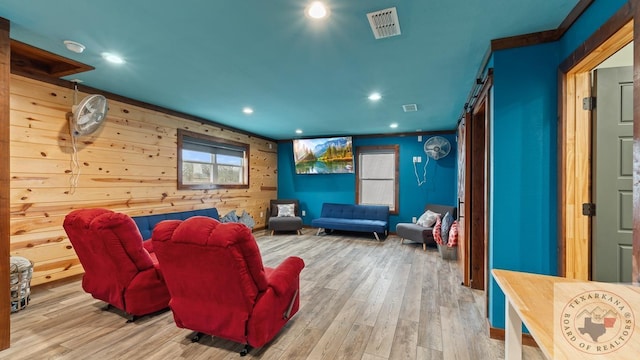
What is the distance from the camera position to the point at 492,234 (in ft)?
7.34

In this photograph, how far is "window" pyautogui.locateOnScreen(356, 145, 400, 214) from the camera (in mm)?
6543

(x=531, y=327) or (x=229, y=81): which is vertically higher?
(x=229, y=81)

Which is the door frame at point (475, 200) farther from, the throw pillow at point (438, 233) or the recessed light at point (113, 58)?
the recessed light at point (113, 58)

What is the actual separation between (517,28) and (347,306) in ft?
9.17

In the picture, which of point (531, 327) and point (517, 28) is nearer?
point (531, 327)

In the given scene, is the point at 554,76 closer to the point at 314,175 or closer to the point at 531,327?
the point at 531,327

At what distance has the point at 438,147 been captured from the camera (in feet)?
18.5

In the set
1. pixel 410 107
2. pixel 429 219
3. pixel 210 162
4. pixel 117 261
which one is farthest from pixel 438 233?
pixel 210 162

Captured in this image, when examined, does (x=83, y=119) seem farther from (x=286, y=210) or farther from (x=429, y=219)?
(x=429, y=219)

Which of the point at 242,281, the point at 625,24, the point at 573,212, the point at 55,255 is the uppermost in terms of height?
the point at 625,24

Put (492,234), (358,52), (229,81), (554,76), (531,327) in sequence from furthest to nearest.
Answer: (229,81), (358,52), (492,234), (554,76), (531,327)

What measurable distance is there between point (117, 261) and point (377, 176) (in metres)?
5.51

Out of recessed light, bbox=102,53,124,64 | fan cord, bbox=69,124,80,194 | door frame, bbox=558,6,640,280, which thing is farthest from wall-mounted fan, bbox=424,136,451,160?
fan cord, bbox=69,124,80,194

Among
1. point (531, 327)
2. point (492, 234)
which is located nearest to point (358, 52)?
point (492, 234)
